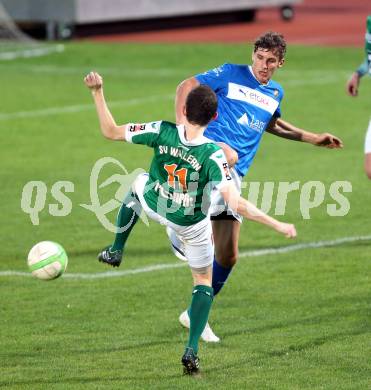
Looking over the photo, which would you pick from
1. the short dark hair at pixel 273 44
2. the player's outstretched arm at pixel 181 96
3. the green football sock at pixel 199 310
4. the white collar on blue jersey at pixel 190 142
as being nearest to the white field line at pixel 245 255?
the player's outstretched arm at pixel 181 96

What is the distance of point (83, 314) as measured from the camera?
9914mm

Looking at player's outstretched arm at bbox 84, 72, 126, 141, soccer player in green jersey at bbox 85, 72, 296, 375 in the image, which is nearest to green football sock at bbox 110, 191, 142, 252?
soccer player in green jersey at bbox 85, 72, 296, 375

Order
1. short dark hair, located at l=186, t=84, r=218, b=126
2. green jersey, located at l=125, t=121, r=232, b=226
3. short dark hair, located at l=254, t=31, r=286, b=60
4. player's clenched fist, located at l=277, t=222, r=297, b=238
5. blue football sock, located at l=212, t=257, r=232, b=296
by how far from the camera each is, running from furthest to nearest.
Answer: blue football sock, located at l=212, t=257, r=232, b=296, short dark hair, located at l=254, t=31, r=286, b=60, green jersey, located at l=125, t=121, r=232, b=226, short dark hair, located at l=186, t=84, r=218, b=126, player's clenched fist, located at l=277, t=222, r=297, b=238

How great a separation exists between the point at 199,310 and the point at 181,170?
3.40 feet

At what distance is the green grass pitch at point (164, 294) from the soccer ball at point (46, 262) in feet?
1.91

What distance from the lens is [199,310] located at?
8.20 meters

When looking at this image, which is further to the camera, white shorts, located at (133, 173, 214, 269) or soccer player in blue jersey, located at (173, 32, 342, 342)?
soccer player in blue jersey, located at (173, 32, 342, 342)

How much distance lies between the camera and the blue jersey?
9289 millimetres

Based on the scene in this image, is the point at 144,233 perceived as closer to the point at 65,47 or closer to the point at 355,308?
the point at 355,308

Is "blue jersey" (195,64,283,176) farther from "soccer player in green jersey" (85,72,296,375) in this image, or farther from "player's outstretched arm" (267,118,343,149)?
"soccer player in green jersey" (85,72,296,375)

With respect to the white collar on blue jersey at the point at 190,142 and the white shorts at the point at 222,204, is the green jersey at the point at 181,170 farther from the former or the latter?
the white shorts at the point at 222,204

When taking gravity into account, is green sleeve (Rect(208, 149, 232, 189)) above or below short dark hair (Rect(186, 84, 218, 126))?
below

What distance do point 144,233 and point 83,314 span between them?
11.8 feet

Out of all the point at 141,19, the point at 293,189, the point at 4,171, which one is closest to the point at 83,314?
the point at 293,189
